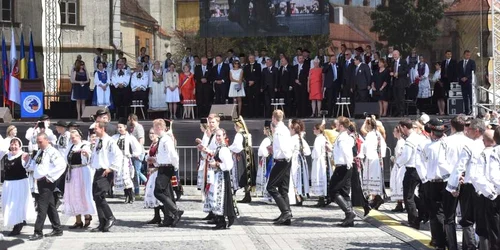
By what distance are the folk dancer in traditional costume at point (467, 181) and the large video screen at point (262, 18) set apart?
14.1 meters

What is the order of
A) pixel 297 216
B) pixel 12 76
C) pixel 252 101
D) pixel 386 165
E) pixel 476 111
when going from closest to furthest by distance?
pixel 297 216
pixel 386 165
pixel 476 111
pixel 252 101
pixel 12 76

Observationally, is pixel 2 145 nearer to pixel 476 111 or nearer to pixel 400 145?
pixel 400 145

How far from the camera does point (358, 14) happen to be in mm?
25594

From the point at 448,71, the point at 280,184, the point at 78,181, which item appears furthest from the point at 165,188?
the point at 448,71

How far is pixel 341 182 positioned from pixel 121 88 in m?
12.0

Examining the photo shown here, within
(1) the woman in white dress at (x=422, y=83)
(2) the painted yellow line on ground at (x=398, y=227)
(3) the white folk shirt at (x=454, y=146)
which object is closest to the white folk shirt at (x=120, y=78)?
(1) the woman in white dress at (x=422, y=83)

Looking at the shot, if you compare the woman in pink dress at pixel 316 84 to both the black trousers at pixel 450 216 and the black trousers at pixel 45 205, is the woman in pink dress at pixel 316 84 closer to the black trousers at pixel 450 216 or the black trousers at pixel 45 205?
the black trousers at pixel 45 205

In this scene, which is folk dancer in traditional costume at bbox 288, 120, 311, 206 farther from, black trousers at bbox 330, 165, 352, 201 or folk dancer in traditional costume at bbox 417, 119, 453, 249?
folk dancer in traditional costume at bbox 417, 119, 453, 249

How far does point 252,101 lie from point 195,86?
65.6 inches

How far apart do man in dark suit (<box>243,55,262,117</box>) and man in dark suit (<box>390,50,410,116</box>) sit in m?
3.62

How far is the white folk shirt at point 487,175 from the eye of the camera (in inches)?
401

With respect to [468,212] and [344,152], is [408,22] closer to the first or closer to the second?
[344,152]

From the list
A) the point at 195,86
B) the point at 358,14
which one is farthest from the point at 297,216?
the point at 358,14

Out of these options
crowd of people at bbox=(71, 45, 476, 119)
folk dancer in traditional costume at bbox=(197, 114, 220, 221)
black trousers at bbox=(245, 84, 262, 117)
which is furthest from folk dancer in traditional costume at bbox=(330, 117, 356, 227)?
black trousers at bbox=(245, 84, 262, 117)
